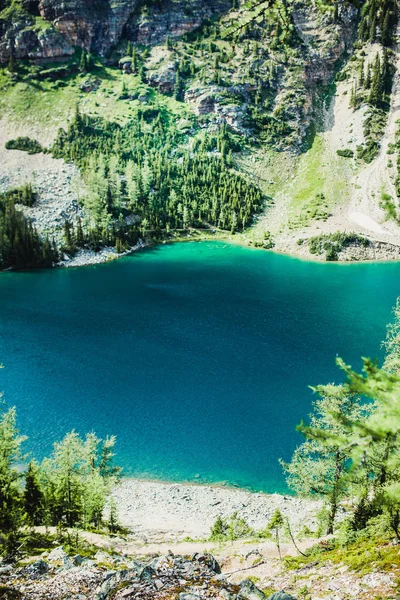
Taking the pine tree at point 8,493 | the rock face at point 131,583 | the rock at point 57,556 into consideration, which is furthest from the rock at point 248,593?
the pine tree at point 8,493

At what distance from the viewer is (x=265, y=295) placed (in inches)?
3558

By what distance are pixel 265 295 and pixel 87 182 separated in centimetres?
8963

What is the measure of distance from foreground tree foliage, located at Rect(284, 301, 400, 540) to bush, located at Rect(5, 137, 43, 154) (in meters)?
169

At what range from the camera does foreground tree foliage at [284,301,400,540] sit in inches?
212

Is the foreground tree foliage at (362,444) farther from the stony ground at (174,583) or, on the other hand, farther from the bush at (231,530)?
the bush at (231,530)

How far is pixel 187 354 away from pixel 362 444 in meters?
59.4

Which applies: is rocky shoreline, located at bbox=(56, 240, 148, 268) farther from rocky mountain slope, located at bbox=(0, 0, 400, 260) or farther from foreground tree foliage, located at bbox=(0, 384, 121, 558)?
foreground tree foliage, located at bbox=(0, 384, 121, 558)

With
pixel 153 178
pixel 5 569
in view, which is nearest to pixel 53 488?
pixel 5 569

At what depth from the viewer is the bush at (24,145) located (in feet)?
542

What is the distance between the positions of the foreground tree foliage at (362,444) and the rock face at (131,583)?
18.5 ft

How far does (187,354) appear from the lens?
64.1 meters

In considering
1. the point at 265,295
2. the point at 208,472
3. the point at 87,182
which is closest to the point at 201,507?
the point at 208,472

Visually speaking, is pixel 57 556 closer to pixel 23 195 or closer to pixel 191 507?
pixel 191 507

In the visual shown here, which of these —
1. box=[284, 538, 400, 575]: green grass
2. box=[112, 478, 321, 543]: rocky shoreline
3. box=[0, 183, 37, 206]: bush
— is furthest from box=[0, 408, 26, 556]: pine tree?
box=[0, 183, 37, 206]: bush
